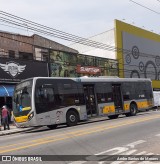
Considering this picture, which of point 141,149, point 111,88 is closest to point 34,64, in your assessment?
point 111,88

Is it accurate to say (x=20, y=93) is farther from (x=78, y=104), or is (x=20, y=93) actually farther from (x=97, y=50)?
(x=97, y=50)

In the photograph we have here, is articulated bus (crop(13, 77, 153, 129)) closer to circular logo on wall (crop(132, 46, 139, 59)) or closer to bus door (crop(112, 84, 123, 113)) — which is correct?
bus door (crop(112, 84, 123, 113))

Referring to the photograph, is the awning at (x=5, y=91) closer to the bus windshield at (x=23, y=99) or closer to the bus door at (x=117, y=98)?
the bus windshield at (x=23, y=99)

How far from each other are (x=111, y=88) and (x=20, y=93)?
25.7ft

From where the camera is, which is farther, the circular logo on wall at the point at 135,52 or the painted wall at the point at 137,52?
the circular logo on wall at the point at 135,52

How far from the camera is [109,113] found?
2669 centimetres

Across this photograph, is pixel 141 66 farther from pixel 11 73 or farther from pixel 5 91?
pixel 5 91

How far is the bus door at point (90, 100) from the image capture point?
24.9 m

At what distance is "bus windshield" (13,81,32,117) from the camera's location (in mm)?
21516

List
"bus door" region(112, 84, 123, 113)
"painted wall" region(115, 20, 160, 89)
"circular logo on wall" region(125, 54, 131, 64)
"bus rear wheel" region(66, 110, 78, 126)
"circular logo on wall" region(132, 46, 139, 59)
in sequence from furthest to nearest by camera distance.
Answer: "circular logo on wall" region(132, 46, 139, 59), "circular logo on wall" region(125, 54, 131, 64), "painted wall" region(115, 20, 160, 89), "bus door" region(112, 84, 123, 113), "bus rear wheel" region(66, 110, 78, 126)

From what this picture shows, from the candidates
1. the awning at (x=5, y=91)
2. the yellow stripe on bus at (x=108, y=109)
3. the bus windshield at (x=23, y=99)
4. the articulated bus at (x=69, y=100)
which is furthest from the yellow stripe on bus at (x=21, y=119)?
the awning at (x=5, y=91)

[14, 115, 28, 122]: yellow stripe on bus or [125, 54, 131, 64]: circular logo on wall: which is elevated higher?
[125, 54, 131, 64]: circular logo on wall

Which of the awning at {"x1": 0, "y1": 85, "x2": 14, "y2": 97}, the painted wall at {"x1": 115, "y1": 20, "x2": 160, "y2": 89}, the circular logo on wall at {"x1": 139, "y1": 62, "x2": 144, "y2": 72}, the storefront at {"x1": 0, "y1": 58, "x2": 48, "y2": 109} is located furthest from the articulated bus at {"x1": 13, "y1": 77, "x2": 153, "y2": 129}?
the circular logo on wall at {"x1": 139, "y1": 62, "x2": 144, "y2": 72}

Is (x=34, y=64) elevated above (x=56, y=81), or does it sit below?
above
